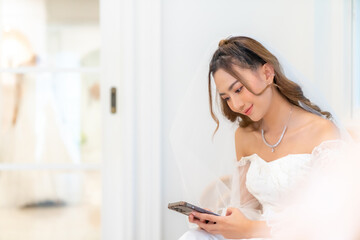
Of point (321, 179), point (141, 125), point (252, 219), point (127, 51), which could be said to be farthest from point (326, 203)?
point (127, 51)

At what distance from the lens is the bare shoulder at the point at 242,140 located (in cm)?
185

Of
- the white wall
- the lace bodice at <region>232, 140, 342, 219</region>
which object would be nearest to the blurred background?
the white wall

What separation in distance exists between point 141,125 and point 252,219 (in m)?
0.75

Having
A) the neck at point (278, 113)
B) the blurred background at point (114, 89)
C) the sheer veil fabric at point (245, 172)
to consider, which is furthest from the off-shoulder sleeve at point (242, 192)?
the blurred background at point (114, 89)

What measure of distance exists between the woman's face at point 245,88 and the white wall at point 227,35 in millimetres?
→ 624

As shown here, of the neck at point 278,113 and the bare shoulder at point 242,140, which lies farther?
the bare shoulder at point 242,140

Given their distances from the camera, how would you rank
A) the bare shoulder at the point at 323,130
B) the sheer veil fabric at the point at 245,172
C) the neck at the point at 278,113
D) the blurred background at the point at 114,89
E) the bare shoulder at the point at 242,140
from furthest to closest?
the blurred background at the point at 114,89
the bare shoulder at the point at 242,140
the neck at the point at 278,113
the bare shoulder at the point at 323,130
the sheer veil fabric at the point at 245,172

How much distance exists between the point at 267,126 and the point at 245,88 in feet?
0.74

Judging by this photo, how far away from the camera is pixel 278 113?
1732mm

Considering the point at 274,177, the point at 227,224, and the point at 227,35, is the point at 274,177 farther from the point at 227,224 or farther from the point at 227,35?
the point at 227,35

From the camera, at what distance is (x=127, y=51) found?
2252 mm

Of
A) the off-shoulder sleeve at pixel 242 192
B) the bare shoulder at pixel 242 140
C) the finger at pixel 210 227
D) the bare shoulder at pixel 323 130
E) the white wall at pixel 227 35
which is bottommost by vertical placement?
the finger at pixel 210 227

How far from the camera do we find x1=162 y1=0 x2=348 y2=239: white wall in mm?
2266

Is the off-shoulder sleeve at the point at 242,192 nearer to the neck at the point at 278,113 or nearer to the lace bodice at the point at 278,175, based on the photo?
the lace bodice at the point at 278,175
